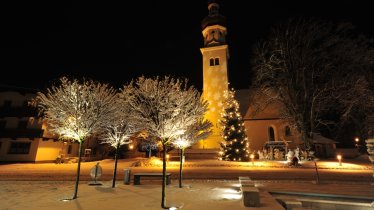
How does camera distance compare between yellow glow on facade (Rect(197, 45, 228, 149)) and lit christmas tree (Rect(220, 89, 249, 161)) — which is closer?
lit christmas tree (Rect(220, 89, 249, 161))

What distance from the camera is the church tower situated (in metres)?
35.4

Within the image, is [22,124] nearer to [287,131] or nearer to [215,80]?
[215,80]

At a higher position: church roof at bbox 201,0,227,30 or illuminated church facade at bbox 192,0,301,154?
church roof at bbox 201,0,227,30

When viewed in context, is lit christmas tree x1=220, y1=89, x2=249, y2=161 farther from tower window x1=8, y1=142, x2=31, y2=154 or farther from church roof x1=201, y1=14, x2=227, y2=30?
tower window x1=8, y1=142, x2=31, y2=154

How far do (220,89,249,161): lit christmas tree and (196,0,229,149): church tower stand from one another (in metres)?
7.75

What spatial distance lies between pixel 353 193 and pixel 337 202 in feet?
4.24

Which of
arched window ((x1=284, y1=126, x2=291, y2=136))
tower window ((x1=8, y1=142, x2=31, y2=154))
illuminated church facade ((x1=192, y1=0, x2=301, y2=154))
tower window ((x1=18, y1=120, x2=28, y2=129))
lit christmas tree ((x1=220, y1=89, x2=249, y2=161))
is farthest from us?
illuminated church facade ((x1=192, y1=0, x2=301, y2=154))

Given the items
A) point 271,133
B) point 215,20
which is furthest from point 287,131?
point 215,20

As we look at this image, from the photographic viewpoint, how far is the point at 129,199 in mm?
8258

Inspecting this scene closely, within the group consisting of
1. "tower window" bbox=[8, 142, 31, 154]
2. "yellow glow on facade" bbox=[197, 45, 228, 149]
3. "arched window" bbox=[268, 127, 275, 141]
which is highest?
"yellow glow on facade" bbox=[197, 45, 228, 149]

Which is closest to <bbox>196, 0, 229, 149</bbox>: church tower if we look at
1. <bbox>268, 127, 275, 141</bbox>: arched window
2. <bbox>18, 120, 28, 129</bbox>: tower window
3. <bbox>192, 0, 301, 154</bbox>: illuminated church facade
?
<bbox>192, 0, 301, 154</bbox>: illuminated church facade

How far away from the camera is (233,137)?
2578 cm

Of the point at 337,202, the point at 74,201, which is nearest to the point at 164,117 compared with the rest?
the point at 74,201

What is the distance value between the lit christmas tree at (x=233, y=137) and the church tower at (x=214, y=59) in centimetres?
775
